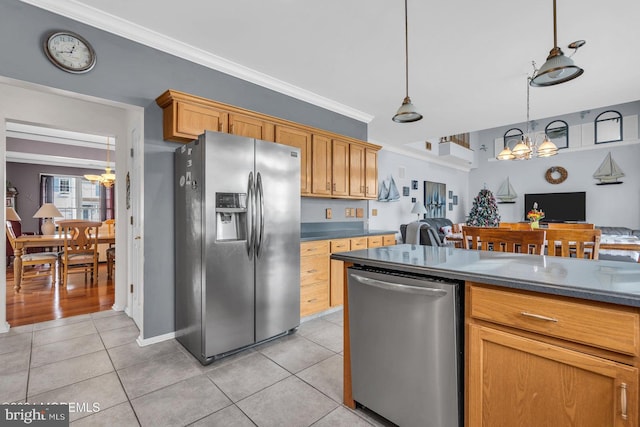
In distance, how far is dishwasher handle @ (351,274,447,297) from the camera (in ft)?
4.41

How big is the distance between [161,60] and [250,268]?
207 centimetres

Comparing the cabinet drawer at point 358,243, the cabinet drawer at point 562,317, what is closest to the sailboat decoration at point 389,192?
the cabinet drawer at point 358,243

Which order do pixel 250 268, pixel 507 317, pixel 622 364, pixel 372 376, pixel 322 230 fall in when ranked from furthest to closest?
pixel 322 230, pixel 250 268, pixel 372 376, pixel 507 317, pixel 622 364

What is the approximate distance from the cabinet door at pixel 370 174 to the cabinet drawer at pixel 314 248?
1367 millimetres

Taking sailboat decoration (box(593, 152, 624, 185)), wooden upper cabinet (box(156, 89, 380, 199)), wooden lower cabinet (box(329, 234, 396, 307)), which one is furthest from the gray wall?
sailboat decoration (box(593, 152, 624, 185))

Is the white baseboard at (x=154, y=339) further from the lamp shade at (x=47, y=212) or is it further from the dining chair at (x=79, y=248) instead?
the lamp shade at (x=47, y=212)

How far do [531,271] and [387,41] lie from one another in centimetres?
242

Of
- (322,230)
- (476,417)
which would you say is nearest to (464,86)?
(322,230)

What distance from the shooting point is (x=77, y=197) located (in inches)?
312

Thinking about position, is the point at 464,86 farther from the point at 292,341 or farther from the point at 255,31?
the point at 292,341

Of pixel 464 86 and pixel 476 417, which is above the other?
pixel 464 86

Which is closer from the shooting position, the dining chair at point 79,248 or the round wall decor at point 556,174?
the dining chair at point 79,248

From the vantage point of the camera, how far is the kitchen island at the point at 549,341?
0.98 meters

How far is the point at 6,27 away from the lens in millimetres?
2102
